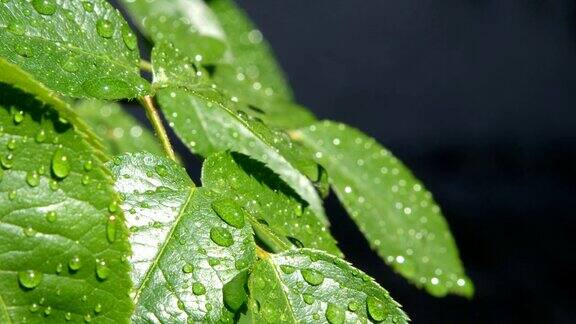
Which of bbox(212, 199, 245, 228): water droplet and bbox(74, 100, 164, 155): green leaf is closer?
bbox(212, 199, 245, 228): water droplet

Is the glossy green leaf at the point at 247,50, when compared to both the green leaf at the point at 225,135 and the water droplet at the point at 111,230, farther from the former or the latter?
the water droplet at the point at 111,230

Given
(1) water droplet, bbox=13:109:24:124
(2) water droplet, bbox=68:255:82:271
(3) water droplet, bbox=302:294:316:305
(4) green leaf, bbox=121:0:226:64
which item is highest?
(4) green leaf, bbox=121:0:226:64

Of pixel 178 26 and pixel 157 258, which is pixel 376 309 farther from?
pixel 178 26

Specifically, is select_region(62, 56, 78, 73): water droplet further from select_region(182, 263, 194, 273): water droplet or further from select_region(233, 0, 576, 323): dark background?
select_region(233, 0, 576, 323): dark background

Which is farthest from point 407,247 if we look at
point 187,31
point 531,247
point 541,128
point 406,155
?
point 541,128

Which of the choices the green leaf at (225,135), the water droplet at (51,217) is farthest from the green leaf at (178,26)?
the water droplet at (51,217)

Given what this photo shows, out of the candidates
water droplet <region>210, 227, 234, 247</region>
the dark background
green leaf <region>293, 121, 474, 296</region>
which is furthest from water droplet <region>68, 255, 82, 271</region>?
the dark background
